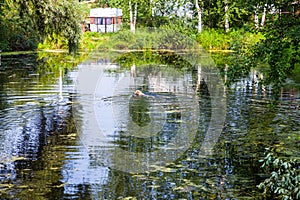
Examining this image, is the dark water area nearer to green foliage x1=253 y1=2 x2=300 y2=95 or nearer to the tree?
green foliage x1=253 y1=2 x2=300 y2=95

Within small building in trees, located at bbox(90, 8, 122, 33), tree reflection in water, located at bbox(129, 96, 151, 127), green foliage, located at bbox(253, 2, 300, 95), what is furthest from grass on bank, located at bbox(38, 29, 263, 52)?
green foliage, located at bbox(253, 2, 300, 95)

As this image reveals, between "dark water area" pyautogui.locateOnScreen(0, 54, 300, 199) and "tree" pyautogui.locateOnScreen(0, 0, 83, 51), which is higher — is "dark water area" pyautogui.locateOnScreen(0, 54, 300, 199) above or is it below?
below

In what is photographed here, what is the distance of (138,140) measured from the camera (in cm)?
989

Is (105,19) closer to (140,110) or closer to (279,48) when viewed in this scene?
(140,110)

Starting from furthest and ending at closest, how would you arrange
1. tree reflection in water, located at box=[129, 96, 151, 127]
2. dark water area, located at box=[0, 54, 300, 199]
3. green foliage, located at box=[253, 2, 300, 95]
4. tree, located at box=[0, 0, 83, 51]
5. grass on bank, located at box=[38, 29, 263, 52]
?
1. grass on bank, located at box=[38, 29, 263, 52]
2. tree, located at box=[0, 0, 83, 51]
3. tree reflection in water, located at box=[129, 96, 151, 127]
4. dark water area, located at box=[0, 54, 300, 199]
5. green foliage, located at box=[253, 2, 300, 95]

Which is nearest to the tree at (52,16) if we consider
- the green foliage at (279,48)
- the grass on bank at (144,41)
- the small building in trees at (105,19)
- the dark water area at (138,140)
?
the dark water area at (138,140)

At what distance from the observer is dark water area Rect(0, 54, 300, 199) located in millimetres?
7055

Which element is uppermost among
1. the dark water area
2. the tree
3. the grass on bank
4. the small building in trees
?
the small building in trees

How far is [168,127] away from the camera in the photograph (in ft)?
36.2

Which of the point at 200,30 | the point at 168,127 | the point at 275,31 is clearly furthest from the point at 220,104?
the point at 200,30

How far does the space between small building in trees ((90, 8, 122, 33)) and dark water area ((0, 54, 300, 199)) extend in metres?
33.7

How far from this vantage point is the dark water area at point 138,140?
7055mm

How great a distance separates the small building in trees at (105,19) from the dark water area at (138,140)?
110 ft

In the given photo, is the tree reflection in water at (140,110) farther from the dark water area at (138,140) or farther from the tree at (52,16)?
the tree at (52,16)
